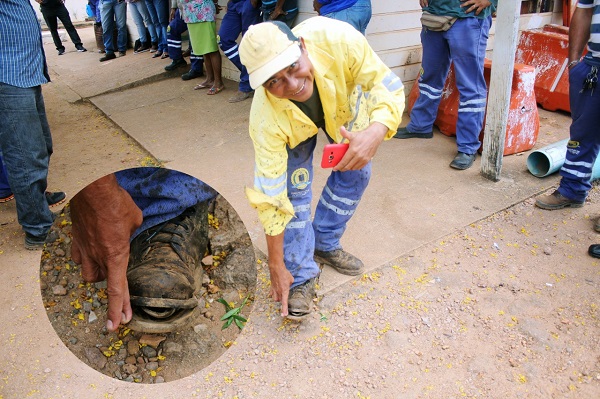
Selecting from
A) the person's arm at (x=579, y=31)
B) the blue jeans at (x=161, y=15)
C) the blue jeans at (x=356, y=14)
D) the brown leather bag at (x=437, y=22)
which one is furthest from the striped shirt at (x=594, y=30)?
the blue jeans at (x=161, y=15)

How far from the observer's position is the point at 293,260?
8.39 ft

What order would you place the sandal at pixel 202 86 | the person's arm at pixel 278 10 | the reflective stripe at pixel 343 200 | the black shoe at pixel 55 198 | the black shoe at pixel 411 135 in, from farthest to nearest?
the sandal at pixel 202 86 < the person's arm at pixel 278 10 < the black shoe at pixel 411 135 < the black shoe at pixel 55 198 < the reflective stripe at pixel 343 200

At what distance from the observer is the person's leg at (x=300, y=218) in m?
2.41

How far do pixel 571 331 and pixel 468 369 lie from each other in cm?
60

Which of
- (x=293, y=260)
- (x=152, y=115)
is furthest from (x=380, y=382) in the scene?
(x=152, y=115)

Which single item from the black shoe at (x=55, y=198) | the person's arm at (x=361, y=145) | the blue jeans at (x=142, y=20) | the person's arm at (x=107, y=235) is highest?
the person's arm at (x=107, y=235)

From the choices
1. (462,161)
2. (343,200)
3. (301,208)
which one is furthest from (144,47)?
(301,208)

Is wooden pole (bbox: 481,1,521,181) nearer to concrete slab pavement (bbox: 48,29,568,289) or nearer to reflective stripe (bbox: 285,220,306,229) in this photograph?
concrete slab pavement (bbox: 48,29,568,289)

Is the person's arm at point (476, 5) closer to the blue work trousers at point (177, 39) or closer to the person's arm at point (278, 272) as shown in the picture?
Result: the person's arm at point (278, 272)

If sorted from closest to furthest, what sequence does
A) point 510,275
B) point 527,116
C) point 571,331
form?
point 571,331
point 510,275
point 527,116

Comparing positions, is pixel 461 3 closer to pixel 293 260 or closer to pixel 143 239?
pixel 293 260


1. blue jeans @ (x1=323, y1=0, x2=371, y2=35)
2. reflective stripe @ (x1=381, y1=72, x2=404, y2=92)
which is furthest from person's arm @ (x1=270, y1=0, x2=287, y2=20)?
reflective stripe @ (x1=381, y1=72, x2=404, y2=92)

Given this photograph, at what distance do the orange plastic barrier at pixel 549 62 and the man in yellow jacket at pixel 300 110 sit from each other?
366cm

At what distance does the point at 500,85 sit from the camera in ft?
11.8
